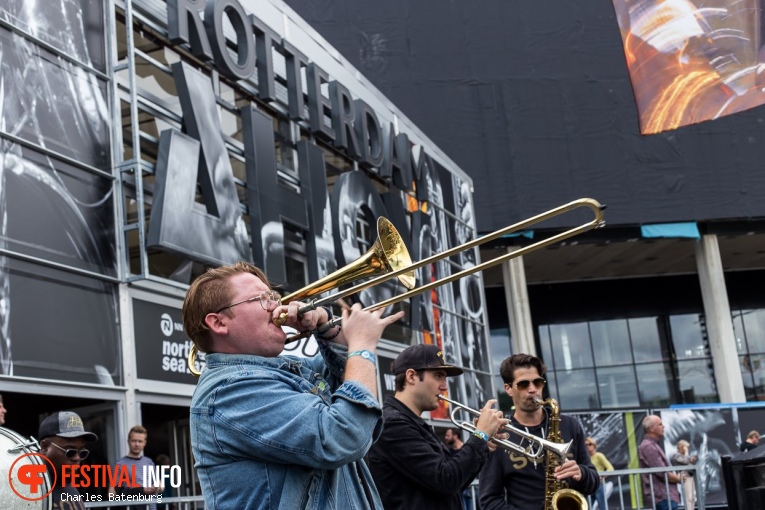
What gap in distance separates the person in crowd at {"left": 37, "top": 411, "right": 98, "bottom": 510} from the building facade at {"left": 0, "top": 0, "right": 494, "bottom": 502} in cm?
317

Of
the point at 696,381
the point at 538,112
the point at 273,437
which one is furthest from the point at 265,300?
the point at 696,381

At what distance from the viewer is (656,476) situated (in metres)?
11.2

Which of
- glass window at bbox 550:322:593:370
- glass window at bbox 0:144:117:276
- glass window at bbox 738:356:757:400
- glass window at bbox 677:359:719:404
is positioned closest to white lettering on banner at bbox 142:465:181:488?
glass window at bbox 0:144:117:276

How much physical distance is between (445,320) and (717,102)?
37.6ft

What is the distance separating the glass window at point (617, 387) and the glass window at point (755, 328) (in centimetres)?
442

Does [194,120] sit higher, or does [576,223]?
[576,223]

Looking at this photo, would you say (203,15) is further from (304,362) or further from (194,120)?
(304,362)

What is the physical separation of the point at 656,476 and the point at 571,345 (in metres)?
24.8

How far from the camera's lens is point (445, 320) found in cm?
1977

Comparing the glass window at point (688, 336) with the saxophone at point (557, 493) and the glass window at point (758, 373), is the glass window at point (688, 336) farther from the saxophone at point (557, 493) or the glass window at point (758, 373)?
the saxophone at point (557, 493)

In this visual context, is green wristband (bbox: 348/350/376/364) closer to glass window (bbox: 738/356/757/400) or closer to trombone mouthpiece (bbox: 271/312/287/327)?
trombone mouthpiece (bbox: 271/312/287/327)

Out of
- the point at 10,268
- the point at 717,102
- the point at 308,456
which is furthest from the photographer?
the point at 717,102

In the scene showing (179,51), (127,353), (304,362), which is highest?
(179,51)

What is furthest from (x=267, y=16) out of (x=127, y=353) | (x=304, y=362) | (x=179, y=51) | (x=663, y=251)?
(x=663, y=251)
